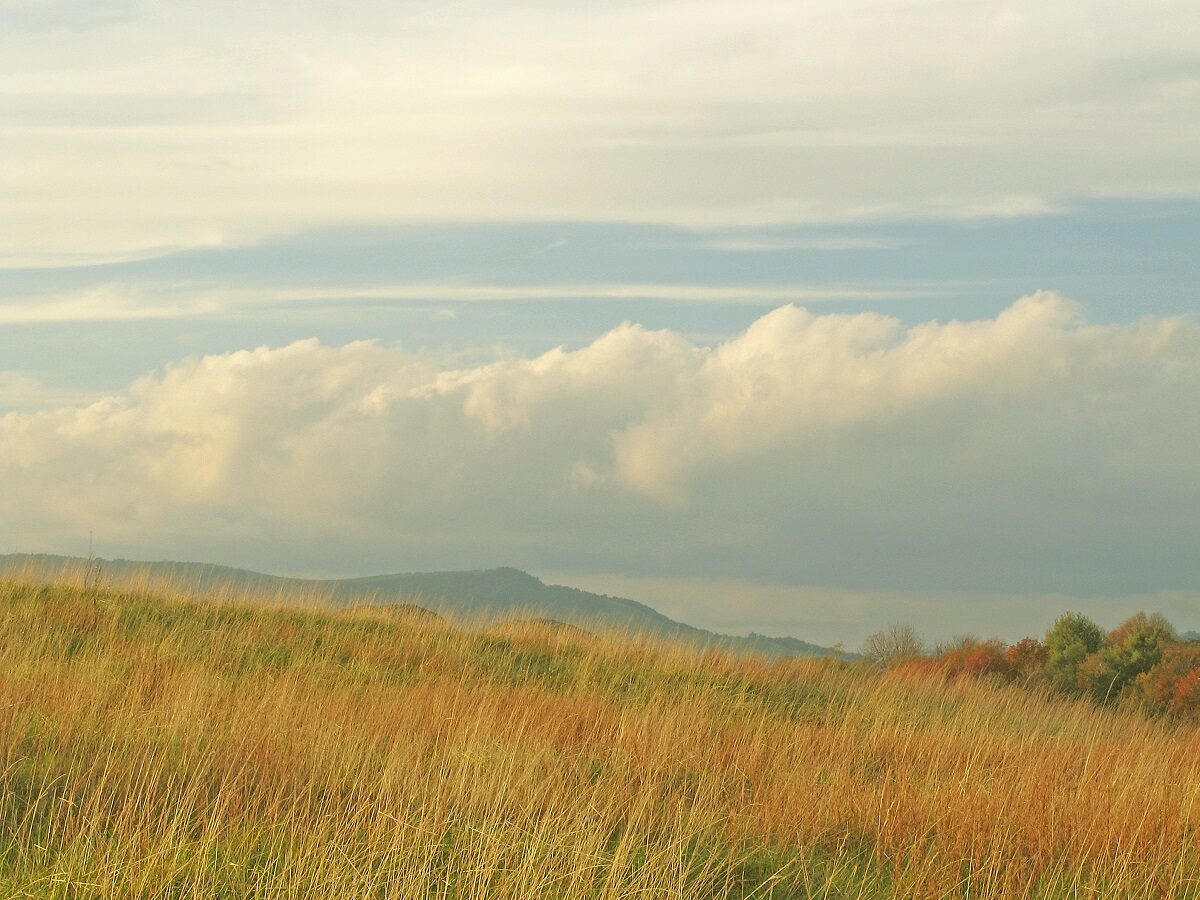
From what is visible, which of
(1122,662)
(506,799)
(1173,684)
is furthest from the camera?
(1122,662)

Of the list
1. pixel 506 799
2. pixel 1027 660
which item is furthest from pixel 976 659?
pixel 506 799

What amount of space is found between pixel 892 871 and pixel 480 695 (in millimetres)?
7658

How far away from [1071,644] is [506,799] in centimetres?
2395

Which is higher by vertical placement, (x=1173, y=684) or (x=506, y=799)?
(x=1173, y=684)

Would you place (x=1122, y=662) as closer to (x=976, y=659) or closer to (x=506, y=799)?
(x=976, y=659)

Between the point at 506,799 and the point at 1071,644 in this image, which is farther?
the point at 1071,644

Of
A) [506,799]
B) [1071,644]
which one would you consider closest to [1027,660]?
[1071,644]

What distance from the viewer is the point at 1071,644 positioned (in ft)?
96.4

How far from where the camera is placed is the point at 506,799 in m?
8.95

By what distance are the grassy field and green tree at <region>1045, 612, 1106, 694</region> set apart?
12.6 meters

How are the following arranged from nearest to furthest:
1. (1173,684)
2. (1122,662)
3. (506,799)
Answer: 1. (506,799)
2. (1173,684)
3. (1122,662)

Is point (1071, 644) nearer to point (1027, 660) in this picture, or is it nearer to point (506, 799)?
point (1027, 660)

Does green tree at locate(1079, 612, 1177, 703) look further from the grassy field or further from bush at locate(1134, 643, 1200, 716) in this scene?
the grassy field

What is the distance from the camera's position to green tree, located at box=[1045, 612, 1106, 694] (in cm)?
2896
